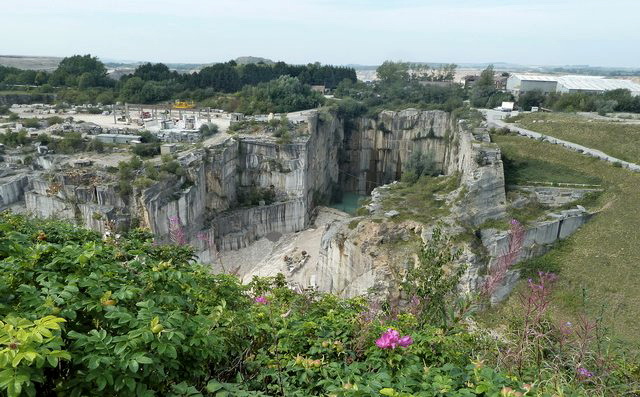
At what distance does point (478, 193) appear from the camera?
18.4 meters

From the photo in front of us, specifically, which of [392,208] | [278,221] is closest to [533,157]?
[392,208]

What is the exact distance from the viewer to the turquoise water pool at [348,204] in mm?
36966

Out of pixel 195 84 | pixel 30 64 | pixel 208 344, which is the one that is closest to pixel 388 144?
pixel 195 84

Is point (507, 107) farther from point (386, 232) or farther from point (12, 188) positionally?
point (12, 188)

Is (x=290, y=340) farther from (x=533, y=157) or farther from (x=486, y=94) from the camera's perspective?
(x=486, y=94)

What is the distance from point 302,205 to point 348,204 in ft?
33.2

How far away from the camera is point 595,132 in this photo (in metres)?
26.9

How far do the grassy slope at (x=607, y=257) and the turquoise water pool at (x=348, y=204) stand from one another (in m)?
16.6

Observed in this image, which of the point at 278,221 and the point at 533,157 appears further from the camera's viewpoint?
the point at 278,221

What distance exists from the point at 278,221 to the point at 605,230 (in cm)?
1805

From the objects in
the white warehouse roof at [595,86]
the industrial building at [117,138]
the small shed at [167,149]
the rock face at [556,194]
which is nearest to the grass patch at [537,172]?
the rock face at [556,194]

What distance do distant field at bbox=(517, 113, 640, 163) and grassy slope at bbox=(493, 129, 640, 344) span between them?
11.1 feet

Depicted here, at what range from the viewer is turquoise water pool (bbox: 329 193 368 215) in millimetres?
36966

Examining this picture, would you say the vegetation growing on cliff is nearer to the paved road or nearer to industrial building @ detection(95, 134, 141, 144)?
industrial building @ detection(95, 134, 141, 144)
